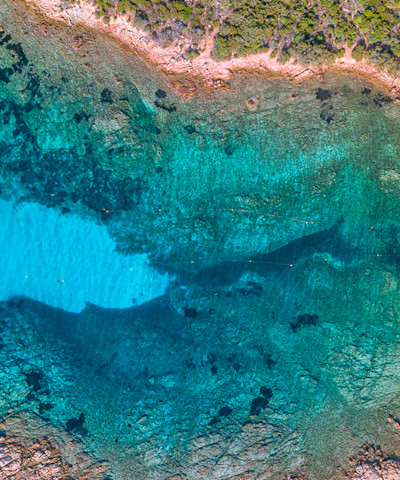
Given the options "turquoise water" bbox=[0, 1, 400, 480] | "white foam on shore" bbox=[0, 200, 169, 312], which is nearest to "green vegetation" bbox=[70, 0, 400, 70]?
"turquoise water" bbox=[0, 1, 400, 480]

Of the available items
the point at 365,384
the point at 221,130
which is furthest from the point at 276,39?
the point at 365,384

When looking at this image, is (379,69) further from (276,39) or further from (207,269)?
(207,269)

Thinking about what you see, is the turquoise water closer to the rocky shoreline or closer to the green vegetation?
the rocky shoreline

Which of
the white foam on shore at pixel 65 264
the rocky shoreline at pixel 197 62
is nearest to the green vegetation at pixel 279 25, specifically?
the rocky shoreline at pixel 197 62

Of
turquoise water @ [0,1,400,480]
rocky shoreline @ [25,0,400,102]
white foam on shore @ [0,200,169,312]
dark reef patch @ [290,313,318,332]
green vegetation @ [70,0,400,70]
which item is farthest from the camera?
white foam on shore @ [0,200,169,312]

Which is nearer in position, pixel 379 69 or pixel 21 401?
pixel 21 401
